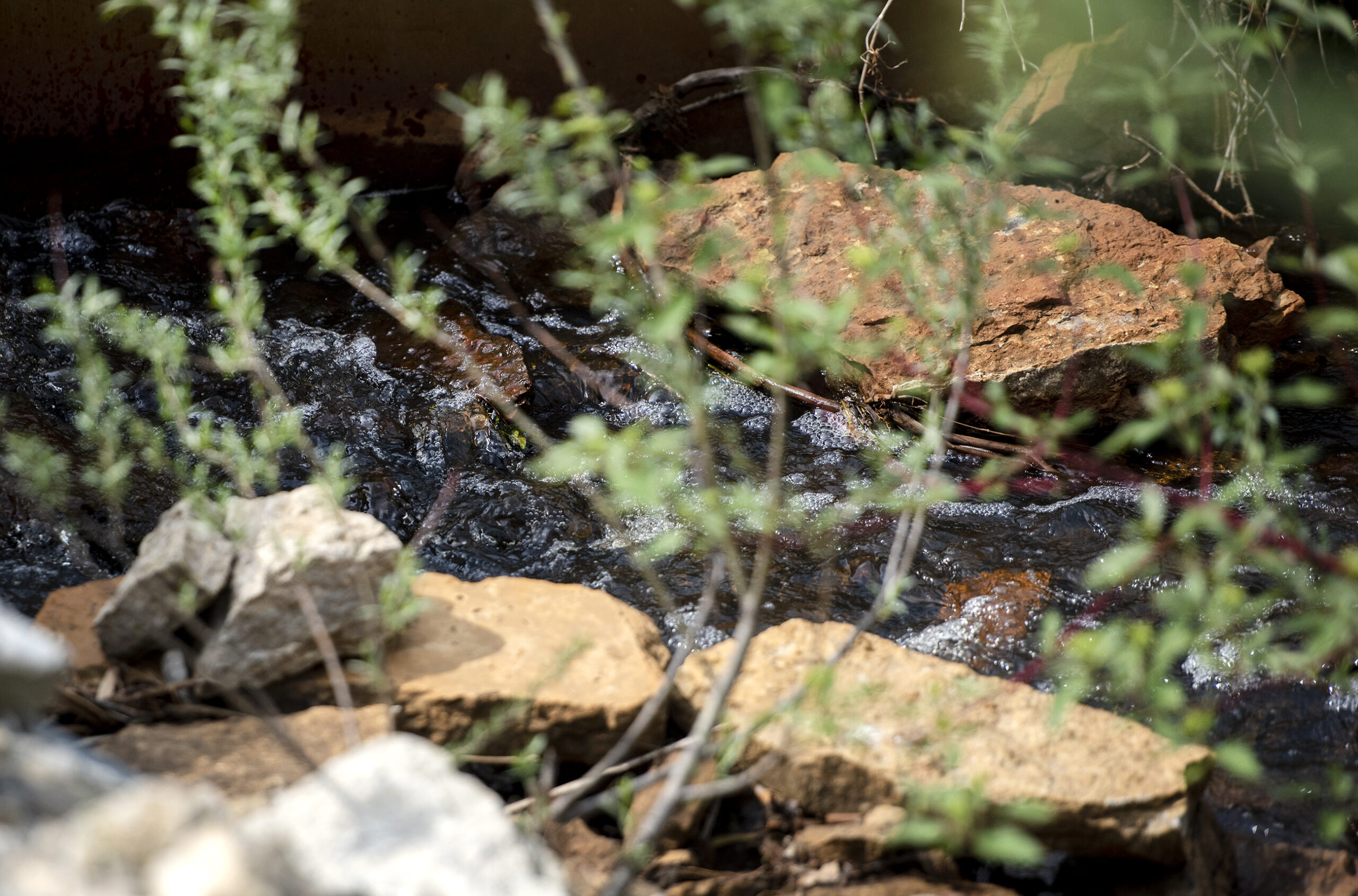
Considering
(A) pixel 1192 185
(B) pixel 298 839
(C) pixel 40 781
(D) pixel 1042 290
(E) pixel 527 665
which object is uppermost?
(C) pixel 40 781

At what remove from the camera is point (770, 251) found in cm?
483

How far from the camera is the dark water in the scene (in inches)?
131

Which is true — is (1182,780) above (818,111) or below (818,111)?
below

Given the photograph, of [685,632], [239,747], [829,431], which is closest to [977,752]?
[685,632]

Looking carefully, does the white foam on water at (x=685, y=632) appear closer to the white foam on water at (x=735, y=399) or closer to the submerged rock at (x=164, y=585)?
the submerged rock at (x=164, y=585)

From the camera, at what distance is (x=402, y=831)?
4.97 ft

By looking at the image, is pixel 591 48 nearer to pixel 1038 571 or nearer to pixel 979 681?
pixel 1038 571

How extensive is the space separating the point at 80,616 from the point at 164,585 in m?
0.45

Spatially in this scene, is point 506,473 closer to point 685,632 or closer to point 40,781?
point 685,632

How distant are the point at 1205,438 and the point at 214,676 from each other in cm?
371

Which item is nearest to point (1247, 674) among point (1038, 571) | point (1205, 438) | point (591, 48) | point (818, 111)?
point (1038, 571)

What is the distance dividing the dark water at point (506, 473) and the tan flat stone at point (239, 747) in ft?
3.41

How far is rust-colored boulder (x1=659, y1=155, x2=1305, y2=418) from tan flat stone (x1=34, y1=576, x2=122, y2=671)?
2495 millimetres

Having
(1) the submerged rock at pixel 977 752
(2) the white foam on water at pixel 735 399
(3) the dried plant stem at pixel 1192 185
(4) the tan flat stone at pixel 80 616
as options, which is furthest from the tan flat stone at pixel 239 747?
(3) the dried plant stem at pixel 1192 185
